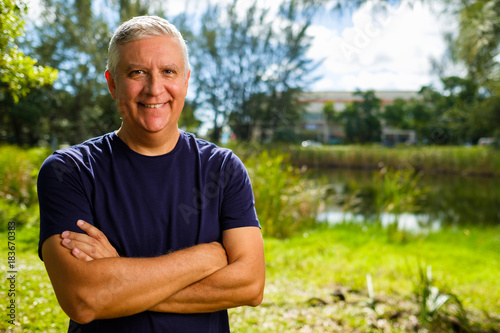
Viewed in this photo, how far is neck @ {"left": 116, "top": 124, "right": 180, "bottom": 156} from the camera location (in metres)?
1.02

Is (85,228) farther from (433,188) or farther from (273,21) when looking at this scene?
(433,188)

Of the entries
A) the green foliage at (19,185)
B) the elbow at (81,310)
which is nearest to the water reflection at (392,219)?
the green foliage at (19,185)

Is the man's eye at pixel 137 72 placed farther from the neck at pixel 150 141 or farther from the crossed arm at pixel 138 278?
the crossed arm at pixel 138 278

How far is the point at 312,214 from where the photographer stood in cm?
566

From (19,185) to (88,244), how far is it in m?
2.75

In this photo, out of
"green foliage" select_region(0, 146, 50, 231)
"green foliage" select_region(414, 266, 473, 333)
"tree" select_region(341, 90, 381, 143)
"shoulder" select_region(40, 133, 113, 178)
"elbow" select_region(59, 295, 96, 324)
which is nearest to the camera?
"elbow" select_region(59, 295, 96, 324)

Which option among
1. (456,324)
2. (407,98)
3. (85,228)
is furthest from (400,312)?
(407,98)

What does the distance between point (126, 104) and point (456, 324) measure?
2.05m

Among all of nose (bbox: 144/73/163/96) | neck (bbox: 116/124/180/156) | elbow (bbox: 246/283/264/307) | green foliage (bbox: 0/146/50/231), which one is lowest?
green foliage (bbox: 0/146/50/231)

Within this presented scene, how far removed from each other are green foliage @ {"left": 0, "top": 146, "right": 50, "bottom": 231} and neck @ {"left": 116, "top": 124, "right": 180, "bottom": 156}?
1.93 metres

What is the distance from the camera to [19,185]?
3.20 m

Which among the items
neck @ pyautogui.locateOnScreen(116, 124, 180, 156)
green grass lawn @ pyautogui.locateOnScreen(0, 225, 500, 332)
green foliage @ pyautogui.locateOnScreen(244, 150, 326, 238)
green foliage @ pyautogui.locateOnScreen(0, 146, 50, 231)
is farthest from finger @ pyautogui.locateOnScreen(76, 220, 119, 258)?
green foliage @ pyautogui.locateOnScreen(244, 150, 326, 238)

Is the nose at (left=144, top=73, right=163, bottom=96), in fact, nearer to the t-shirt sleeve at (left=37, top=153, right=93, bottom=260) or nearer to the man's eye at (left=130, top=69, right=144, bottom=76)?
the man's eye at (left=130, top=69, right=144, bottom=76)

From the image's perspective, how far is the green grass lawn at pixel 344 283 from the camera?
1.68 m
